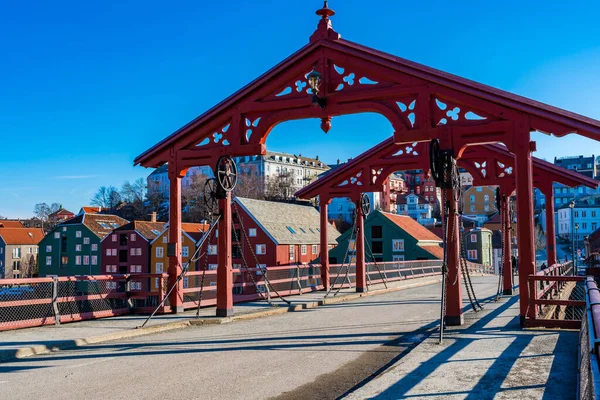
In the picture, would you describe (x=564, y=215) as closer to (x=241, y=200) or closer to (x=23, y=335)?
(x=241, y=200)

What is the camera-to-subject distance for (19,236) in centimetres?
10581

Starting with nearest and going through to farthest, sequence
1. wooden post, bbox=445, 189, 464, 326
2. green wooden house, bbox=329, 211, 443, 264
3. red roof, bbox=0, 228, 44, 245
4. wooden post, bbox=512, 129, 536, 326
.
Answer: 1. wooden post, bbox=512, 129, 536, 326
2. wooden post, bbox=445, 189, 464, 326
3. green wooden house, bbox=329, 211, 443, 264
4. red roof, bbox=0, 228, 44, 245

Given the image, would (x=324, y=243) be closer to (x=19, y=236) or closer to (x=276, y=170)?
(x=19, y=236)

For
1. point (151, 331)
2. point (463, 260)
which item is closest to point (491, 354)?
point (463, 260)

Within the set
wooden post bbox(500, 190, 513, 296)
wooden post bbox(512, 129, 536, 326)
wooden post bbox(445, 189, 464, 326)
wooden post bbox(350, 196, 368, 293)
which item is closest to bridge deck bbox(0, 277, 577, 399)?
wooden post bbox(445, 189, 464, 326)

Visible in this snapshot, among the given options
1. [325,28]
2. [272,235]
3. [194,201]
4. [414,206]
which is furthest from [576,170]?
[325,28]

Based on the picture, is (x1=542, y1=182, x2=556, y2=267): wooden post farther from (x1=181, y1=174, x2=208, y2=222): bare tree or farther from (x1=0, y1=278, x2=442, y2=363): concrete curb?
(x1=181, y1=174, x2=208, y2=222): bare tree

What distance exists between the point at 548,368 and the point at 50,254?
296ft

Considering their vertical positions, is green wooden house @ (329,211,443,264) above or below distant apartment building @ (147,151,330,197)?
below

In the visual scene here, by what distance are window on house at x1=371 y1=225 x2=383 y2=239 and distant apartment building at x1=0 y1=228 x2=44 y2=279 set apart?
7009 cm

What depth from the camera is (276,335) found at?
11.3 meters

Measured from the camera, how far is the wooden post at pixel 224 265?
14.0m

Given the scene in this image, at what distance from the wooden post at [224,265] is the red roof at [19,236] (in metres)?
102

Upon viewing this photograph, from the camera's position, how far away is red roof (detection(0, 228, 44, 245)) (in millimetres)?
103588
